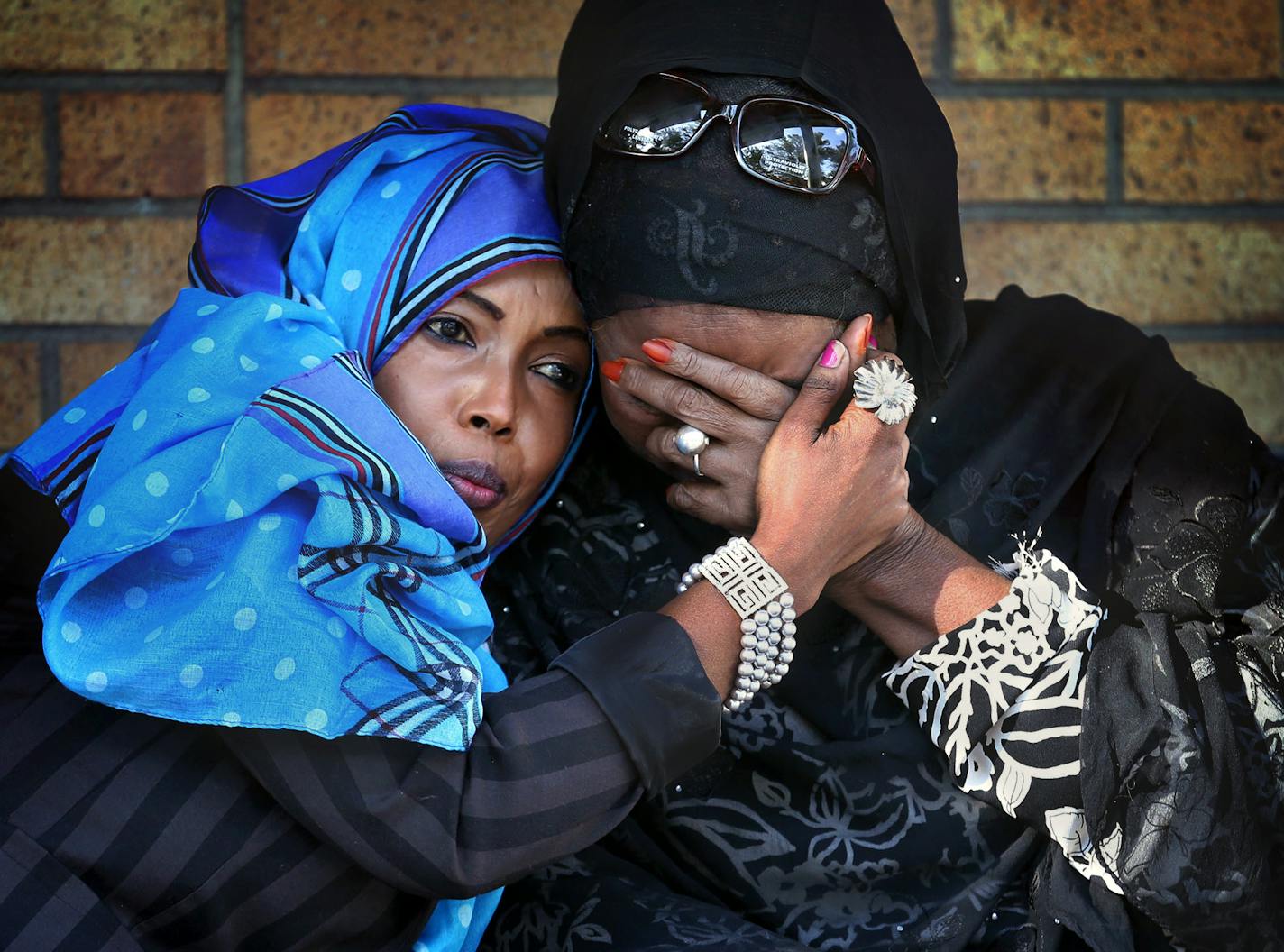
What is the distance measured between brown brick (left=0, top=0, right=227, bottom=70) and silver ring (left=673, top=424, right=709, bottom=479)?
156 centimetres

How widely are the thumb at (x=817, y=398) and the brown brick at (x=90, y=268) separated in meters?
1.57

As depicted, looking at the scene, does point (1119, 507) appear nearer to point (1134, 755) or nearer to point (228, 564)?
point (1134, 755)

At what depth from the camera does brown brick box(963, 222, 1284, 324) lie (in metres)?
2.91

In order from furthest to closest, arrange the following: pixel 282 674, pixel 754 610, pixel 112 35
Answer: pixel 112 35
pixel 754 610
pixel 282 674

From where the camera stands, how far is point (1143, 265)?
9.59ft

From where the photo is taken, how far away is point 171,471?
4.81ft

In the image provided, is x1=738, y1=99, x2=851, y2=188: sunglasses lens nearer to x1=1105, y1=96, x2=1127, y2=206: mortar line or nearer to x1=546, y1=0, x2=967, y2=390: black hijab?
x1=546, y1=0, x2=967, y2=390: black hijab

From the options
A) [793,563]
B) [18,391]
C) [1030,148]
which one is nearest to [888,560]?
[793,563]

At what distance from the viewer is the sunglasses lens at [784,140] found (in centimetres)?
173

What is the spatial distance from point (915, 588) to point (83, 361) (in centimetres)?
190

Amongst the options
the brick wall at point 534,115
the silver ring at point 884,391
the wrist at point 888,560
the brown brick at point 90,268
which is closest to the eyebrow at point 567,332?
the silver ring at point 884,391

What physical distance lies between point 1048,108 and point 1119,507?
1276 mm

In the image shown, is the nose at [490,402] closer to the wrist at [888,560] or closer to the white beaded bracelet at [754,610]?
the white beaded bracelet at [754,610]

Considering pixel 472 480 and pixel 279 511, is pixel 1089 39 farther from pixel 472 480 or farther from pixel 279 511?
pixel 279 511
